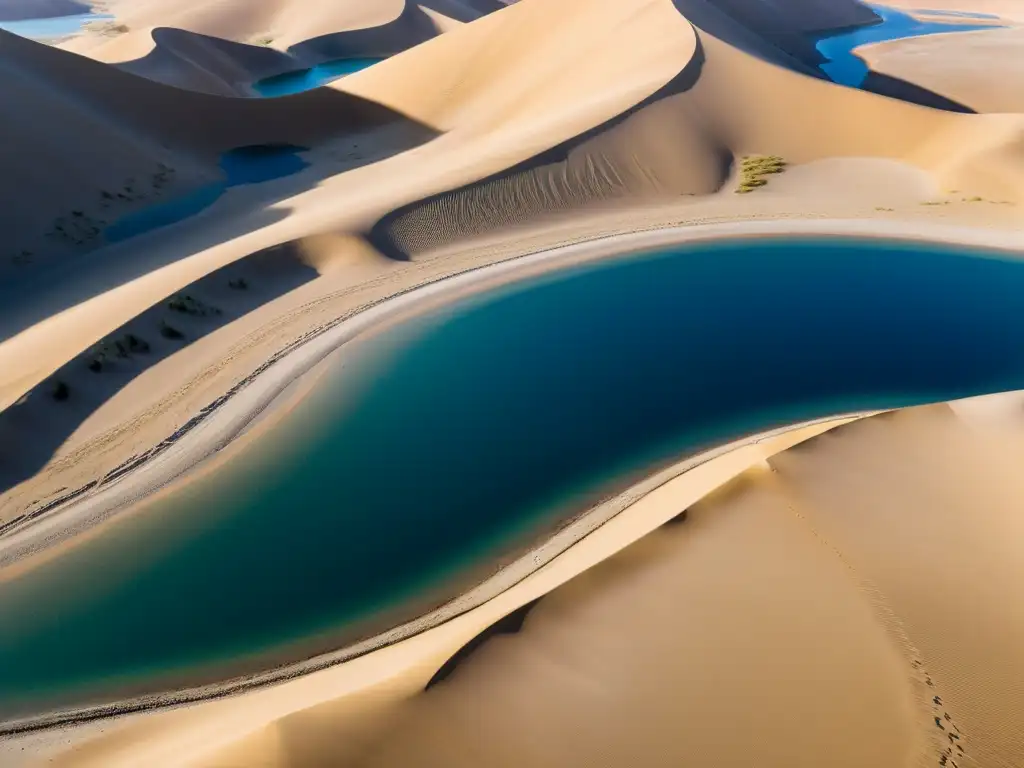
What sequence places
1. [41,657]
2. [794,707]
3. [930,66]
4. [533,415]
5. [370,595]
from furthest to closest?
[930,66], [533,415], [370,595], [41,657], [794,707]

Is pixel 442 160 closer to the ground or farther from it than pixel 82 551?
farther from it

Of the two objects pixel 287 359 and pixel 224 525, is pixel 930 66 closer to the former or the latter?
pixel 287 359

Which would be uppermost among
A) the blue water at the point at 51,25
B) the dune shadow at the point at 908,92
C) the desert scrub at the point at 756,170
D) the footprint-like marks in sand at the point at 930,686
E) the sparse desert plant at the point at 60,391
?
the blue water at the point at 51,25

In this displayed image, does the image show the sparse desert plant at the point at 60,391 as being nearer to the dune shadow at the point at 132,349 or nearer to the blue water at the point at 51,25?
the dune shadow at the point at 132,349

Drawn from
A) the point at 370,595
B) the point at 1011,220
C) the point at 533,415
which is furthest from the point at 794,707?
the point at 1011,220

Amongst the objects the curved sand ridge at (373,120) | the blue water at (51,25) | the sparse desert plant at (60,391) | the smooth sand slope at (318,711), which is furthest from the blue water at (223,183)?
the blue water at (51,25)

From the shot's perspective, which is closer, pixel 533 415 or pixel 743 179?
pixel 533 415
